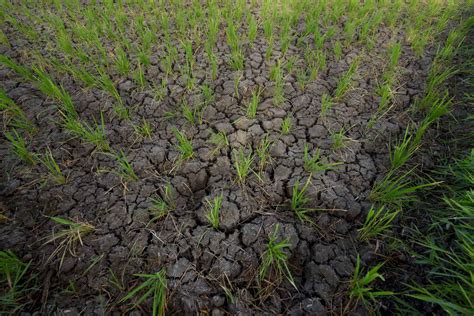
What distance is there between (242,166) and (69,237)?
1060 millimetres

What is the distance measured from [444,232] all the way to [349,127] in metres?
0.88

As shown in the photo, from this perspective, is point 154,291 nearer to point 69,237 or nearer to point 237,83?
point 69,237

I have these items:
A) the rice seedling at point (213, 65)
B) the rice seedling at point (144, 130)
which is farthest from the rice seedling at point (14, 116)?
the rice seedling at point (213, 65)

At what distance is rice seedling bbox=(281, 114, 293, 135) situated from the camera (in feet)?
6.13

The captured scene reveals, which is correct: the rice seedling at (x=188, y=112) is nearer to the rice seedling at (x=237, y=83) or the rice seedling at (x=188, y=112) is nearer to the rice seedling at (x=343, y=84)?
→ the rice seedling at (x=237, y=83)

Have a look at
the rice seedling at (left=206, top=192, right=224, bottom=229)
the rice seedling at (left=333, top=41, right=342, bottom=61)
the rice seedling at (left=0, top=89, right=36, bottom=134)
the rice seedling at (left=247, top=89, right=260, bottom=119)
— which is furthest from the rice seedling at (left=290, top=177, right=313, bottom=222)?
the rice seedling at (left=0, top=89, right=36, bottom=134)

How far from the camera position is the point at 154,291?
1312mm

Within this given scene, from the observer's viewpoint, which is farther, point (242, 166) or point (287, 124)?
point (287, 124)

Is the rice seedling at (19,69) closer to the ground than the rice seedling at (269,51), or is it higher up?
higher up

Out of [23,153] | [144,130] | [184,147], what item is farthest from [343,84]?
[23,153]

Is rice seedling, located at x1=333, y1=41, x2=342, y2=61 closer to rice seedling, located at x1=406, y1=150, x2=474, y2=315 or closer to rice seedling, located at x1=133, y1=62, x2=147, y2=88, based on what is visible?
rice seedling, located at x1=406, y1=150, x2=474, y2=315

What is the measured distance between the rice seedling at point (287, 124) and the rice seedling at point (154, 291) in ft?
3.95

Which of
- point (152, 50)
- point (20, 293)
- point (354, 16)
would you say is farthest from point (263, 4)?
point (20, 293)

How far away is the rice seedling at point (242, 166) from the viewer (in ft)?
5.36
